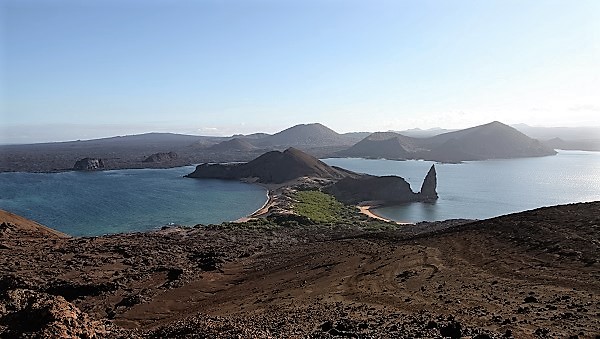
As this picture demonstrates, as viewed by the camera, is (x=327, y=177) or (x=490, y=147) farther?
(x=490, y=147)

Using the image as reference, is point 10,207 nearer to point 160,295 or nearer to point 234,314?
point 160,295

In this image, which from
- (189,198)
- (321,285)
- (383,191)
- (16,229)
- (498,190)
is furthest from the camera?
(498,190)

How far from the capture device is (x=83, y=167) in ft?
354

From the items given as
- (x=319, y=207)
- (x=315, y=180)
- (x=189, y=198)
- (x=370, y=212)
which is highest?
(x=315, y=180)

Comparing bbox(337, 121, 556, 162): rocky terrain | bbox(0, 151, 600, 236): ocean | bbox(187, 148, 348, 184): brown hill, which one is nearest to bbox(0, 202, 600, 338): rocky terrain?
bbox(0, 151, 600, 236): ocean

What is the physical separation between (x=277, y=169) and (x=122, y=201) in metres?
33.8

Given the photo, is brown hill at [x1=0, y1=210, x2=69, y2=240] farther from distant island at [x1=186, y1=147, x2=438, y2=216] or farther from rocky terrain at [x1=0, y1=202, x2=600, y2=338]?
distant island at [x1=186, y1=147, x2=438, y2=216]

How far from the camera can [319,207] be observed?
167 ft

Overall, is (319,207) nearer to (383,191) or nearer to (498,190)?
(383,191)

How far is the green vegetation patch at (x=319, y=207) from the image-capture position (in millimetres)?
44688

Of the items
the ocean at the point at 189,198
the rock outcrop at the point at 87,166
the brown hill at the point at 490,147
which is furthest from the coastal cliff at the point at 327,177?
the brown hill at the point at 490,147

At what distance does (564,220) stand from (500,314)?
35.0ft

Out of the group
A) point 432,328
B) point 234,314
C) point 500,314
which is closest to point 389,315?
point 432,328

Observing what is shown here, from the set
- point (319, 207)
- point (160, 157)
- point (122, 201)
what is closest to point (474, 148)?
point (160, 157)
